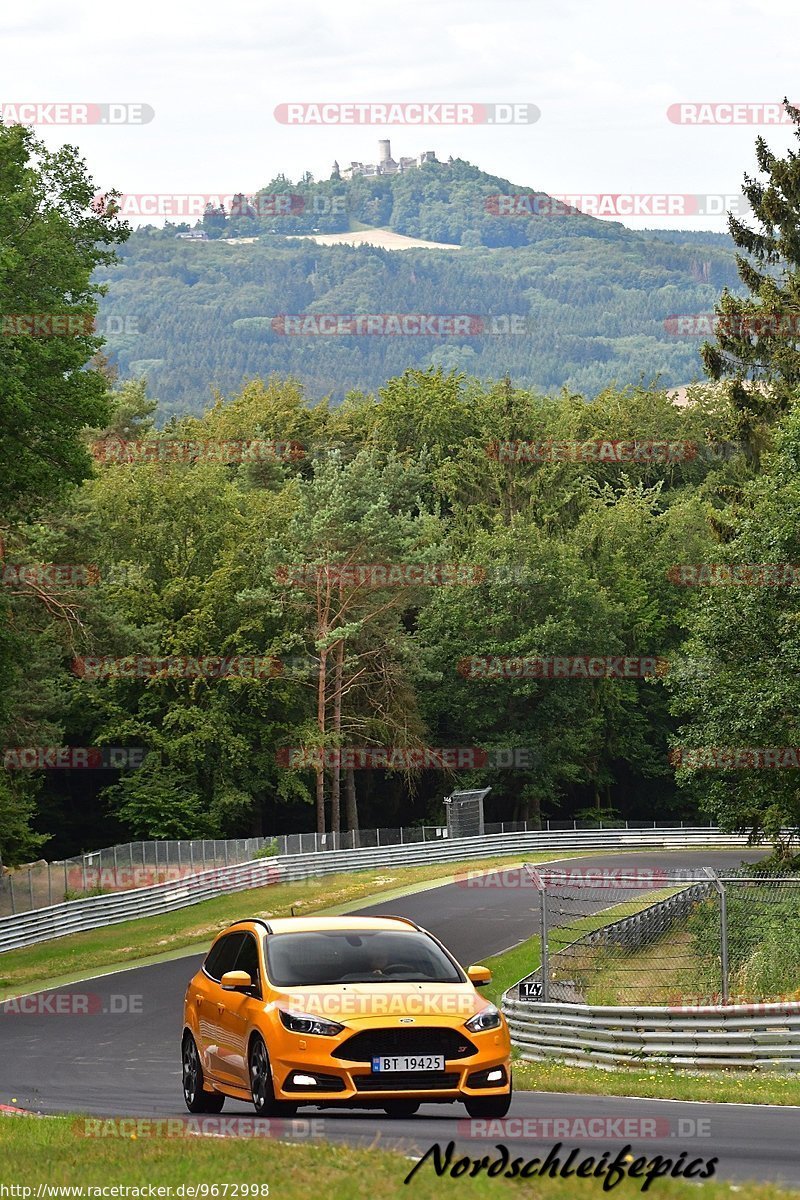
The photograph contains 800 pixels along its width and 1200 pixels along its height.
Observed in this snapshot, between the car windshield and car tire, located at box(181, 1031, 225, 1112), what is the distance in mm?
1425

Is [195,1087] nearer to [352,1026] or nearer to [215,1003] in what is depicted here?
[215,1003]

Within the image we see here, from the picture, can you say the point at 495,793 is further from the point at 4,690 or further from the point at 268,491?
the point at 4,690

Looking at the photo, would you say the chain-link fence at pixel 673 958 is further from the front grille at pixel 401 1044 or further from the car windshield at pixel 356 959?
the front grille at pixel 401 1044

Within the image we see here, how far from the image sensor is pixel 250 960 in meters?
13.9

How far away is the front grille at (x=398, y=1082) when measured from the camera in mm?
12469

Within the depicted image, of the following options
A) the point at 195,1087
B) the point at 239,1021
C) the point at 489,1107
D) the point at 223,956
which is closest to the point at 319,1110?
the point at 195,1087

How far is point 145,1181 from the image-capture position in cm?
952

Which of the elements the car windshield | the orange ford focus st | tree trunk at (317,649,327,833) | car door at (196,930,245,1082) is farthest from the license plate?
tree trunk at (317,649,327,833)

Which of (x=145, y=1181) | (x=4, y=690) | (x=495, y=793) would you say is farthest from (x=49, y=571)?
(x=145, y=1181)

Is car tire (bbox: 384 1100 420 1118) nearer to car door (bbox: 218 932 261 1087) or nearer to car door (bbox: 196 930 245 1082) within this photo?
car door (bbox: 218 932 261 1087)

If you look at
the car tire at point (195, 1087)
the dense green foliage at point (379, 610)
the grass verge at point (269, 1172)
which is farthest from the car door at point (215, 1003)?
the dense green foliage at point (379, 610)

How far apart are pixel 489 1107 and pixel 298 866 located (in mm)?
45915

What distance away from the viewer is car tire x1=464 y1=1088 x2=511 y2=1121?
504 inches

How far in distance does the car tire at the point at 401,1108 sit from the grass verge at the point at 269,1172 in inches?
67.4
